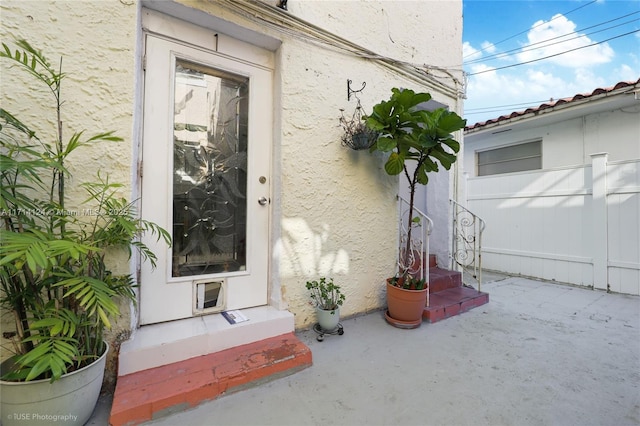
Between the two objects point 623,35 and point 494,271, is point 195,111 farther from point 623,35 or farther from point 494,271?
point 623,35

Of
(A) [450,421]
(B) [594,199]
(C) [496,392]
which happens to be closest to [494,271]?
(B) [594,199]

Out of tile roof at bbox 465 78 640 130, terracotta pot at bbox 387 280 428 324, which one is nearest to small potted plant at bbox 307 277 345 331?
terracotta pot at bbox 387 280 428 324

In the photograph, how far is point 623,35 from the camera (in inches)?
172

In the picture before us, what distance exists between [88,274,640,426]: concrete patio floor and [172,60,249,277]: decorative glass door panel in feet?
3.39

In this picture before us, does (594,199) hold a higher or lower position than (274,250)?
higher

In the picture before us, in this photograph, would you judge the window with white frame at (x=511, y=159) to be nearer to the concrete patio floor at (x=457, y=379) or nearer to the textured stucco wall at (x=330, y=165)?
the concrete patio floor at (x=457, y=379)

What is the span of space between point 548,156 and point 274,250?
6321 millimetres

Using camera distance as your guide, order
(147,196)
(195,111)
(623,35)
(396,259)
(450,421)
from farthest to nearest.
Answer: (623,35)
(396,259)
(195,111)
(147,196)
(450,421)

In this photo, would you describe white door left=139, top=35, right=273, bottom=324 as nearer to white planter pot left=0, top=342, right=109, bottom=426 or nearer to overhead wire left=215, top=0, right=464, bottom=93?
overhead wire left=215, top=0, right=464, bottom=93

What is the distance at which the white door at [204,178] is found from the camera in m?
2.01

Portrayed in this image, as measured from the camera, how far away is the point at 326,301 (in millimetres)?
2447

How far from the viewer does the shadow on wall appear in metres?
2.38

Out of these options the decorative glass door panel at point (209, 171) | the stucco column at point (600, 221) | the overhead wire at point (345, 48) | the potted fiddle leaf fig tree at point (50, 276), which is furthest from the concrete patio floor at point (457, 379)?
the overhead wire at point (345, 48)

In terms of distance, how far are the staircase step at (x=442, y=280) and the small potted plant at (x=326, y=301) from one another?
60.0 inches
